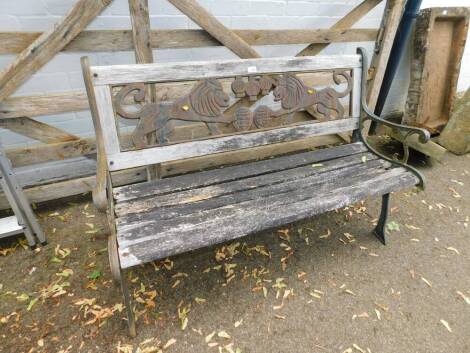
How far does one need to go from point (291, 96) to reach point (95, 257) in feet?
6.04

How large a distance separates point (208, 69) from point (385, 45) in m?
2.26

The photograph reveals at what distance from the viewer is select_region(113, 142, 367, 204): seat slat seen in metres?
1.87

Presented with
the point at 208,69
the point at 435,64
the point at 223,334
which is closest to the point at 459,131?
the point at 435,64

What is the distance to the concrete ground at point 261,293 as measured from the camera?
5.71ft

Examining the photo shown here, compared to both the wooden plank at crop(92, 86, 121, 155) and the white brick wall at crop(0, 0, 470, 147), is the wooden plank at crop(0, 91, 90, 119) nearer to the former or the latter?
the white brick wall at crop(0, 0, 470, 147)

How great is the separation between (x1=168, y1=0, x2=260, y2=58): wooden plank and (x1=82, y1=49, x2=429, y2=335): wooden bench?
0.50 meters

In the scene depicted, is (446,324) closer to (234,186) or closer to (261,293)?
(261,293)

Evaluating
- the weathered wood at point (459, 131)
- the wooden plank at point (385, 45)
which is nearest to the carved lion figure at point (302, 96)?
the wooden plank at point (385, 45)

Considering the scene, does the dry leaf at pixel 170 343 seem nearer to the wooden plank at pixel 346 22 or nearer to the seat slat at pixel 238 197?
the seat slat at pixel 238 197

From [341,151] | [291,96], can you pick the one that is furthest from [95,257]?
[341,151]

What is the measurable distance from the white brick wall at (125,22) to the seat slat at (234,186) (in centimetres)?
145

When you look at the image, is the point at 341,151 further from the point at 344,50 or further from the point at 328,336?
the point at 344,50

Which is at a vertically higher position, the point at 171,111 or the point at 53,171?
the point at 171,111

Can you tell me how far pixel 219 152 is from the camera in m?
2.06
